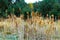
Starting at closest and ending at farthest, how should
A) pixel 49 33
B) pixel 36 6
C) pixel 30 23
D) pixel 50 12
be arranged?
pixel 49 33 < pixel 30 23 < pixel 50 12 < pixel 36 6

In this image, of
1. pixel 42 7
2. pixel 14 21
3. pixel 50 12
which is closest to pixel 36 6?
pixel 42 7

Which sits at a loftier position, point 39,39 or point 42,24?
point 42,24

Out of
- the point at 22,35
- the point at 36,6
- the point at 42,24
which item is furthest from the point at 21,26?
the point at 36,6

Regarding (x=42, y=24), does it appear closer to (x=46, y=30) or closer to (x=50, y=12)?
(x=46, y=30)

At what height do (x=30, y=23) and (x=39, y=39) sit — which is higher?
(x=30, y=23)

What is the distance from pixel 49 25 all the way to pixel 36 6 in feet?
44.5

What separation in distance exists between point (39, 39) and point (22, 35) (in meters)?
0.53

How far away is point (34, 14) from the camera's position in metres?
5.73

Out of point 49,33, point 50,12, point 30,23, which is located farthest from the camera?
point 50,12

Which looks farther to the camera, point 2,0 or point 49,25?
point 2,0

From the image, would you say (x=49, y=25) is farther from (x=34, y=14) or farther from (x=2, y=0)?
(x=2, y=0)

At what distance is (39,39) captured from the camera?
5543 millimetres

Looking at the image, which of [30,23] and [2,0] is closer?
[30,23]

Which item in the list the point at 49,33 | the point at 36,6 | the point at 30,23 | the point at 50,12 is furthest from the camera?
the point at 36,6
